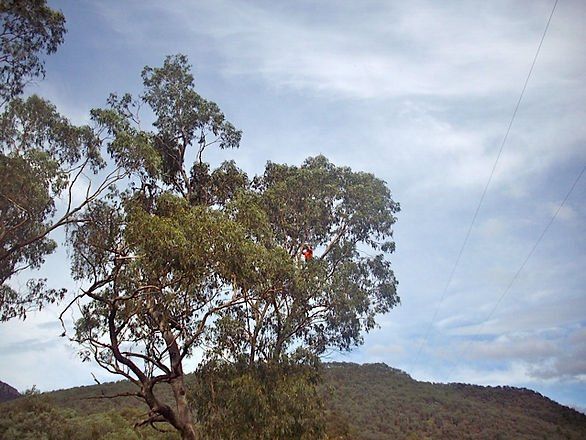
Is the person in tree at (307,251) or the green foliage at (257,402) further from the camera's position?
the person in tree at (307,251)

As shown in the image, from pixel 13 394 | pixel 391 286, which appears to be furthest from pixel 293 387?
pixel 13 394

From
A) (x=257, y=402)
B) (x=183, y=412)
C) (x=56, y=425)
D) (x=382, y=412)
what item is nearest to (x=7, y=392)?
(x=56, y=425)

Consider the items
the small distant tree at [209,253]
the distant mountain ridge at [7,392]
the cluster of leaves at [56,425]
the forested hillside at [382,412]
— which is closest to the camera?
the small distant tree at [209,253]

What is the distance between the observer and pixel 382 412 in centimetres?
3938

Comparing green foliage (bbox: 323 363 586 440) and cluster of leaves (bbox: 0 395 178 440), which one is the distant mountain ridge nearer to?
cluster of leaves (bbox: 0 395 178 440)

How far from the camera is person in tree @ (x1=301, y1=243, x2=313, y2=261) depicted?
1809 centimetres

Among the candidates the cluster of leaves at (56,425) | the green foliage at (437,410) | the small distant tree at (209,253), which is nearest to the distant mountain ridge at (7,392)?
the cluster of leaves at (56,425)

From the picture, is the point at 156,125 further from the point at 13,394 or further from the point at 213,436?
the point at 13,394

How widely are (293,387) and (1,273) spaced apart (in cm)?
1229

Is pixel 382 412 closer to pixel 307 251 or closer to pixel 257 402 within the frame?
pixel 307 251

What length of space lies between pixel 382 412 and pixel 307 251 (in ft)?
83.1

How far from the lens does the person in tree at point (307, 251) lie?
18.1m

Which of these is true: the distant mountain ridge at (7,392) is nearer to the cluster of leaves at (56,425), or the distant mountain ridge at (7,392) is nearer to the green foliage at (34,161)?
the cluster of leaves at (56,425)

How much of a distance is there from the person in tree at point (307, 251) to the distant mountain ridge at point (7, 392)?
3423 centimetres
